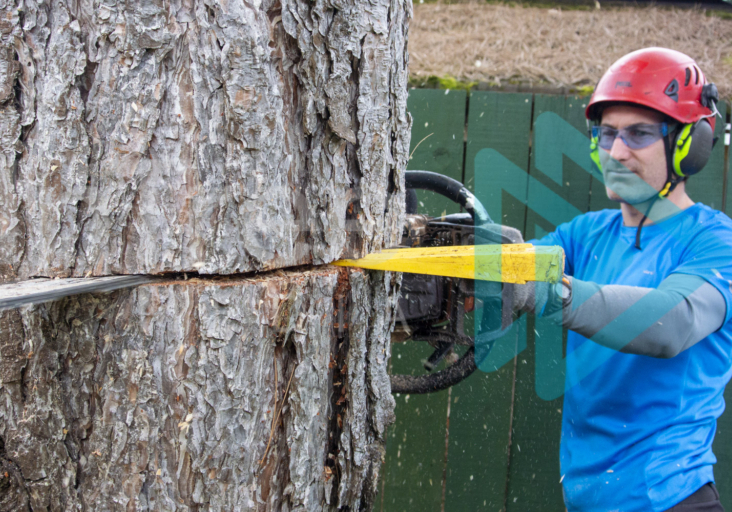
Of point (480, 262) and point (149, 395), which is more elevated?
point (480, 262)

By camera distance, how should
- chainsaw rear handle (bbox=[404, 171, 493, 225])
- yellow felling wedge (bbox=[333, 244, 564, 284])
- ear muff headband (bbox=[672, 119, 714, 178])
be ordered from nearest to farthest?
yellow felling wedge (bbox=[333, 244, 564, 284]) < chainsaw rear handle (bbox=[404, 171, 493, 225]) < ear muff headband (bbox=[672, 119, 714, 178])

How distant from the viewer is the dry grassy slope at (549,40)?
258 cm

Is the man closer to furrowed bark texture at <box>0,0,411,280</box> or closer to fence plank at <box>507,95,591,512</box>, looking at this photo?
fence plank at <box>507,95,591,512</box>

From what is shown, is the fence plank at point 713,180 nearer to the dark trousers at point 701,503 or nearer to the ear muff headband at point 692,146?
the ear muff headband at point 692,146

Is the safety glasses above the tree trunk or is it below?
above

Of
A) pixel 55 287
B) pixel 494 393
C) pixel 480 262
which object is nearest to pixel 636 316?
pixel 480 262

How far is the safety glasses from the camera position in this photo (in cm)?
196

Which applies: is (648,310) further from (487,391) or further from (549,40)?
(549,40)

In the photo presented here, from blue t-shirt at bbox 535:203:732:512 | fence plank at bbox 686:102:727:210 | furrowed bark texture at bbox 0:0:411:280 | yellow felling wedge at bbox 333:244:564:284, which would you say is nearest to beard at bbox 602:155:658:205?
→ blue t-shirt at bbox 535:203:732:512

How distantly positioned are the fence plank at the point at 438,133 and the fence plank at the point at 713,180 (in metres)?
1.20

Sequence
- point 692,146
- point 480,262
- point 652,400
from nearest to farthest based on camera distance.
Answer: point 480,262 < point 652,400 < point 692,146

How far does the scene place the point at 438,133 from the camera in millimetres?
2475

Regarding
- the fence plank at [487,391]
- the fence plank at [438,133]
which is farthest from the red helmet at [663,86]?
the fence plank at [438,133]

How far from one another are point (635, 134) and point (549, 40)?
104 cm
